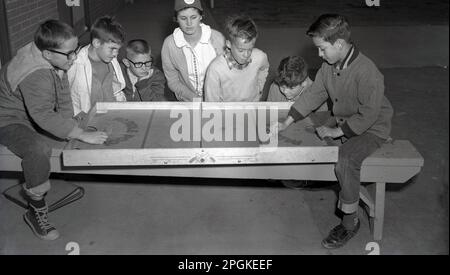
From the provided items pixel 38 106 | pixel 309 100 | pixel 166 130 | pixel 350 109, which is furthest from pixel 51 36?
pixel 350 109

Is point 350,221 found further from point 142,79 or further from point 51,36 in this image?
point 51,36

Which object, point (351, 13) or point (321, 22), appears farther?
point (351, 13)

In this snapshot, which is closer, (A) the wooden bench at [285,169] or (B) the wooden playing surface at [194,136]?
(B) the wooden playing surface at [194,136]

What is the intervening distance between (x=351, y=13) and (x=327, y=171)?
1153 cm

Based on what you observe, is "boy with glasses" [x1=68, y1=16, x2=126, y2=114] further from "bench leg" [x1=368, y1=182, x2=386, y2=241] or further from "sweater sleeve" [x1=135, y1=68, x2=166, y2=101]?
"bench leg" [x1=368, y1=182, x2=386, y2=241]

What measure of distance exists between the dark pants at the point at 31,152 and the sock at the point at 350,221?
2.10 m

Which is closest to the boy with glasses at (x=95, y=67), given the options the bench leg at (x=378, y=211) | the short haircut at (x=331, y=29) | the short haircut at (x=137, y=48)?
the short haircut at (x=137, y=48)

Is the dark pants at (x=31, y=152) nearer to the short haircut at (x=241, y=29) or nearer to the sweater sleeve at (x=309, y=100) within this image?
the short haircut at (x=241, y=29)

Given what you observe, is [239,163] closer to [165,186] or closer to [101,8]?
[165,186]

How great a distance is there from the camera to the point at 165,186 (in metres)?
4.68

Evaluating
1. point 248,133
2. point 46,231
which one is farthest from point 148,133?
point 46,231

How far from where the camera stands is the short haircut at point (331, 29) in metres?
3.65

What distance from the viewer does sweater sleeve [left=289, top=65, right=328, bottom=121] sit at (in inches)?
159

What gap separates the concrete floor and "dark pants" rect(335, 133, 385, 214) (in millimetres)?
382
